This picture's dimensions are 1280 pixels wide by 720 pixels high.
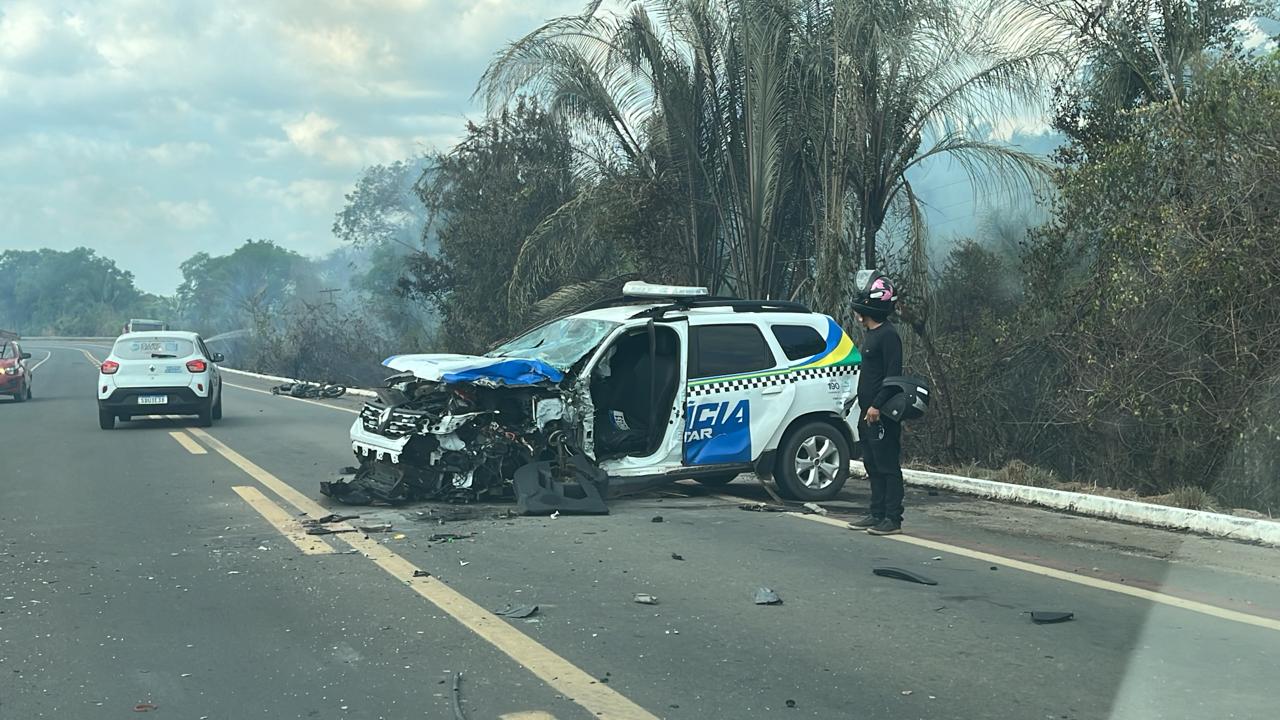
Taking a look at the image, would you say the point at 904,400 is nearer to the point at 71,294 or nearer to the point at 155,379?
the point at 155,379

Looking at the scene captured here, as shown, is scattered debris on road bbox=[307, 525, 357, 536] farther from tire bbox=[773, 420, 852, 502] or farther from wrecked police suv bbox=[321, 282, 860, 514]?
tire bbox=[773, 420, 852, 502]

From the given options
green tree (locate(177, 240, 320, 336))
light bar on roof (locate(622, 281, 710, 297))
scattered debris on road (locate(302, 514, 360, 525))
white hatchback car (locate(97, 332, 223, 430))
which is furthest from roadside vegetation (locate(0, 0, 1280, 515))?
green tree (locate(177, 240, 320, 336))

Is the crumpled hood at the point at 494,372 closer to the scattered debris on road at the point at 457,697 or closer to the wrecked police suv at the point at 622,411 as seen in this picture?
the wrecked police suv at the point at 622,411

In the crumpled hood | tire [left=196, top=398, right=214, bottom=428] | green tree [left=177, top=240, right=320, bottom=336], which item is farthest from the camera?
green tree [left=177, top=240, right=320, bottom=336]

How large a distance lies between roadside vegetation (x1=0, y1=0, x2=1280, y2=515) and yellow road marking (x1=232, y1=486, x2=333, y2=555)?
667 centimetres

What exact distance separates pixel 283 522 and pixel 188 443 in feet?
25.7

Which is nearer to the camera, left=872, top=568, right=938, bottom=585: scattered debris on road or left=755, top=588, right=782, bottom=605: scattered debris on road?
left=755, top=588, right=782, bottom=605: scattered debris on road

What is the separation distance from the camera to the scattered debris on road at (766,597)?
654 centimetres

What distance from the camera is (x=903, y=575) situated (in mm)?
7215

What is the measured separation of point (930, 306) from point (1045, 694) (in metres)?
10.8

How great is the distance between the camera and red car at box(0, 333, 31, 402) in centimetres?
2550

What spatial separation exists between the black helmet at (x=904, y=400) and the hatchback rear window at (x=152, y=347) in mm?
13803

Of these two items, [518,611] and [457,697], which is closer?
[457,697]

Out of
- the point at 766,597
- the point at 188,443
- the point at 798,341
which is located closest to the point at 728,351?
the point at 798,341
